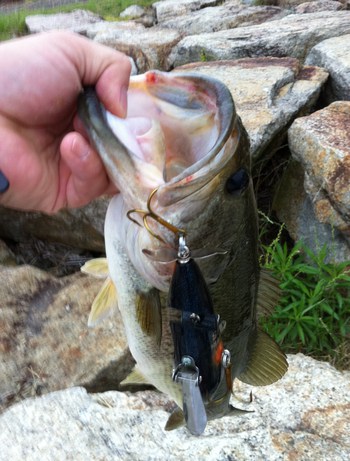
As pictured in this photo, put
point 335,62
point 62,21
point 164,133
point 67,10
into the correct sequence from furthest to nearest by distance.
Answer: point 67,10 < point 62,21 < point 335,62 < point 164,133

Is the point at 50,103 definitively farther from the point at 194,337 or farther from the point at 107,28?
the point at 107,28

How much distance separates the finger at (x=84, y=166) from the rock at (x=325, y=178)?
1.94 metres

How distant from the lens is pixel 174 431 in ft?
8.33

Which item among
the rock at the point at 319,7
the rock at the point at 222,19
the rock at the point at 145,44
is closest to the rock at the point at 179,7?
the rock at the point at 222,19

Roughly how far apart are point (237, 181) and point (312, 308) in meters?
2.29

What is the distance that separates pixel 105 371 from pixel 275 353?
57.2 inches

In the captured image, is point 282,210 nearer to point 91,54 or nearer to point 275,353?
point 275,353

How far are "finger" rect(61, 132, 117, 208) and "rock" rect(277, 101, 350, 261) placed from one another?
194 centimetres

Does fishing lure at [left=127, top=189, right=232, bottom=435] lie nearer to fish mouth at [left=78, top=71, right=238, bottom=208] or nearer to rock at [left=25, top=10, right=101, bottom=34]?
fish mouth at [left=78, top=71, right=238, bottom=208]

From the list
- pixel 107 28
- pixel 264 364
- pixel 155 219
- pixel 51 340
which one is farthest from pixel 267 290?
pixel 107 28

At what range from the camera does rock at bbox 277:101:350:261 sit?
11.3ft

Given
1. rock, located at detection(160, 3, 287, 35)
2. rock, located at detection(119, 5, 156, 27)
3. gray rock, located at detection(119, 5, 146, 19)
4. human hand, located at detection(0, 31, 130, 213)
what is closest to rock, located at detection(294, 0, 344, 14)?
rock, located at detection(160, 3, 287, 35)

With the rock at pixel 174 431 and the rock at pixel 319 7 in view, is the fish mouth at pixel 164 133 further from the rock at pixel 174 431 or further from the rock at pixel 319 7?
the rock at pixel 319 7

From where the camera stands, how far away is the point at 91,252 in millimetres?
4621
